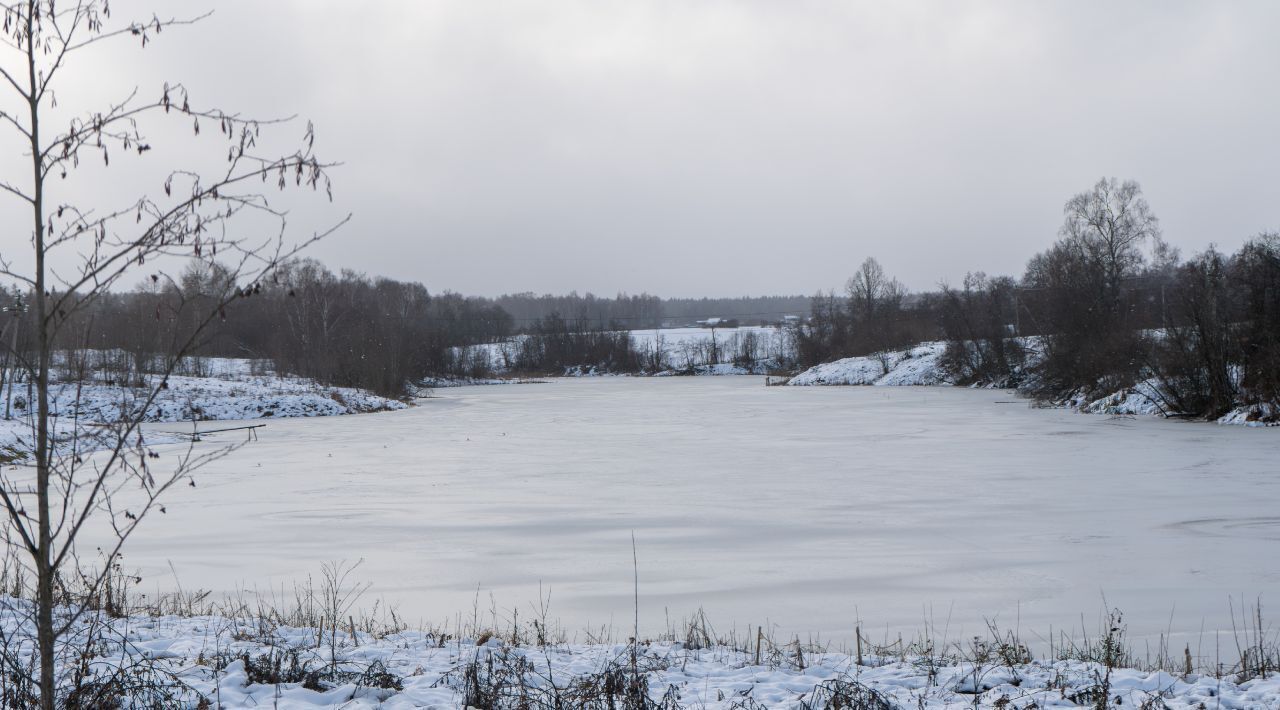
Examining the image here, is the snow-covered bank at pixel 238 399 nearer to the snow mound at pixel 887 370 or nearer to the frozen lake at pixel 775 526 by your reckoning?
the frozen lake at pixel 775 526

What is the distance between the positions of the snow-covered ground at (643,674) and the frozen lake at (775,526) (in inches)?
62.0

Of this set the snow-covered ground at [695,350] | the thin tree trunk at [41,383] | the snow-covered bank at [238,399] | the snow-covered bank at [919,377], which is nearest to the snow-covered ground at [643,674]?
the thin tree trunk at [41,383]

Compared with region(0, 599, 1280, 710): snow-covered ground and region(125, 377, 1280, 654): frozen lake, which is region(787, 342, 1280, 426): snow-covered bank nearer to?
region(125, 377, 1280, 654): frozen lake

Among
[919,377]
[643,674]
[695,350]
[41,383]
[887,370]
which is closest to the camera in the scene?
[41,383]

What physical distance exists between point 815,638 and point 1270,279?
82.9 ft

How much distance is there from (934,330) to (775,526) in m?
57.0

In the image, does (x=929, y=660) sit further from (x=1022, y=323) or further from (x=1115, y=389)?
(x=1022, y=323)

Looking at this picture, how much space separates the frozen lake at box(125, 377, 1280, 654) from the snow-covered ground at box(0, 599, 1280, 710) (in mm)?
1574

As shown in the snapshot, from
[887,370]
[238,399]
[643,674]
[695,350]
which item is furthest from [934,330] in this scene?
[643,674]

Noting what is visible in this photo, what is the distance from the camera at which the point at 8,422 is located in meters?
23.4

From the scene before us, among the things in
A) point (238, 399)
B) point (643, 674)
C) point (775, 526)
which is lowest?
point (775, 526)

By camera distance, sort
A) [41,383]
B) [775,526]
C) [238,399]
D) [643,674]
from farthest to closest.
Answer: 1. [238,399]
2. [775,526]
3. [643,674]
4. [41,383]

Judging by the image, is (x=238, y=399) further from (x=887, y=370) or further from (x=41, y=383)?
(x=887, y=370)

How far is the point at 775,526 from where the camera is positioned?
38.4 feet
